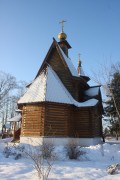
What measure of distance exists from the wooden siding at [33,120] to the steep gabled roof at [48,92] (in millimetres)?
684

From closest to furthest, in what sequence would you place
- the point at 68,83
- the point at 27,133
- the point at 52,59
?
the point at 27,133 < the point at 68,83 < the point at 52,59

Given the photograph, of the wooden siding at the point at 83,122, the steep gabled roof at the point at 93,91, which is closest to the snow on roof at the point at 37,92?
the wooden siding at the point at 83,122

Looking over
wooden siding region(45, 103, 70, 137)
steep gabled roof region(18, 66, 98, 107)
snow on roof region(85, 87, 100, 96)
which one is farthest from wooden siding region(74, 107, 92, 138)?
snow on roof region(85, 87, 100, 96)

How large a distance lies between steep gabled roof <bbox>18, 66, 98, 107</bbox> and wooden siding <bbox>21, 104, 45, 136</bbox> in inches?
26.9

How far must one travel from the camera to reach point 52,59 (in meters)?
21.2

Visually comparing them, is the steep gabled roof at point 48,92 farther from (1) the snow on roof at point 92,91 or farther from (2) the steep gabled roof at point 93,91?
(1) the snow on roof at point 92,91

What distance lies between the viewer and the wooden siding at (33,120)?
54.3ft

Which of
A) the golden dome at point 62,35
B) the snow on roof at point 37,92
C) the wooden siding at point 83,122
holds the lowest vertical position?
the wooden siding at point 83,122

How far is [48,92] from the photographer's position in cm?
1747

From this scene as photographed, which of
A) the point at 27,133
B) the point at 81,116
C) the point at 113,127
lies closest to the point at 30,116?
the point at 27,133

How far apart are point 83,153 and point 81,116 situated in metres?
5.92

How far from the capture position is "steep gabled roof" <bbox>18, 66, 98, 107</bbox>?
17.2m

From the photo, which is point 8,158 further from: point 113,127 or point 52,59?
point 113,127

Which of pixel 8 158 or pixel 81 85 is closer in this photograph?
pixel 8 158
